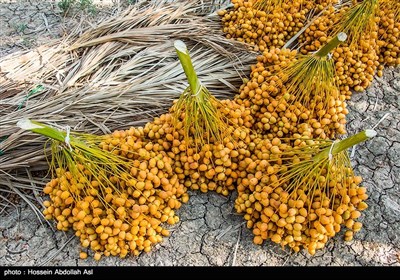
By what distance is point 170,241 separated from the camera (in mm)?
2639

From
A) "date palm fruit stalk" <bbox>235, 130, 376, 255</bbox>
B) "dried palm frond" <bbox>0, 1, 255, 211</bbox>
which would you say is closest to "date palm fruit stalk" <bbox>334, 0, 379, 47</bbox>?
"dried palm frond" <bbox>0, 1, 255, 211</bbox>

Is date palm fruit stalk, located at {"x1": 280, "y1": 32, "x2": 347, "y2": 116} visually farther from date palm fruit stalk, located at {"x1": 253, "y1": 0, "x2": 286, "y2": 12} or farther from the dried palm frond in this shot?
date palm fruit stalk, located at {"x1": 253, "y1": 0, "x2": 286, "y2": 12}

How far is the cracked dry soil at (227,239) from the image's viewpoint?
2559mm

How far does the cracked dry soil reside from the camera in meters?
2.56

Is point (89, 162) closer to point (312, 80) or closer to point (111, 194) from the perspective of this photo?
point (111, 194)

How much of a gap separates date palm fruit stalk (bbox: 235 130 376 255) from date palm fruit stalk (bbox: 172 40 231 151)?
1.28ft

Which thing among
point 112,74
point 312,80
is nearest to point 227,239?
point 312,80

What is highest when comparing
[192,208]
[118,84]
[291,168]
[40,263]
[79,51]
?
[79,51]

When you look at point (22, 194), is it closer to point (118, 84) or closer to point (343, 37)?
point (118, 84)

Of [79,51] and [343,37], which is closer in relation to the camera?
[343,37]

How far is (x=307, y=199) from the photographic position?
2.45 metres

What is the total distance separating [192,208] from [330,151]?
3.08ft

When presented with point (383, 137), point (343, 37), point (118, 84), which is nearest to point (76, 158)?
point (118, 84)

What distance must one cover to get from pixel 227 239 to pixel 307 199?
1.79 feet
